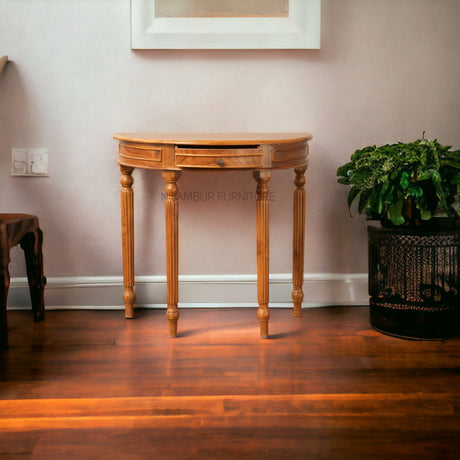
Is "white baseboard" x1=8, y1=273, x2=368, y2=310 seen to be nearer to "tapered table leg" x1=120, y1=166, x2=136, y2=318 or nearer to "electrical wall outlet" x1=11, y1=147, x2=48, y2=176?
"tapered table leg" x1=120, y1=166, x2=136, y2=318

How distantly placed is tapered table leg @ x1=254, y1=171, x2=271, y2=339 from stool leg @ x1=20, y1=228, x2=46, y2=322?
0.86 meters

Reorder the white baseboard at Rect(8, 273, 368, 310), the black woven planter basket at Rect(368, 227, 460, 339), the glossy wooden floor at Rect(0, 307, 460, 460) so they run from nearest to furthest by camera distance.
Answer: the glossy wooden floor at Rect(0, 307, 460, 460)
the black woven planter basket at Rect(368, 227, 460, 339)
the white baseboard at Rect(8, 273, 368, 310)

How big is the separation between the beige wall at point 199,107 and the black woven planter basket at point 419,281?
0.41 metres

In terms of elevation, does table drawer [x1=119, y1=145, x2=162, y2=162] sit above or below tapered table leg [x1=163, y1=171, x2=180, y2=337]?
above

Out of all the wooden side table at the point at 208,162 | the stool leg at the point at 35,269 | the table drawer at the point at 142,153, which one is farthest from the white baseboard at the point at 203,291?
the table drawer at the point at 142,153

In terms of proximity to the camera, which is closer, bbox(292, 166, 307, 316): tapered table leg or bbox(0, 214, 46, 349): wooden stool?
bbox(0, 214, 46, 349): wooden stool

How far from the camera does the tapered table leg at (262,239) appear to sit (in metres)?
2.14

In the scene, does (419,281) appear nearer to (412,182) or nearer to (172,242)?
(412,182)

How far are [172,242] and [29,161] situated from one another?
78 centimetres

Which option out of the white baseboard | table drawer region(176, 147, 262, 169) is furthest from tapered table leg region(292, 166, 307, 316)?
table drawer region(176, 147, 262, 169)

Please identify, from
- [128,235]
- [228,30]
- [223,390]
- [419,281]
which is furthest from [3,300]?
[419,281]

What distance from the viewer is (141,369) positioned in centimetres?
196

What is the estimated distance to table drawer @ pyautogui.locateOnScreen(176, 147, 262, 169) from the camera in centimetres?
205

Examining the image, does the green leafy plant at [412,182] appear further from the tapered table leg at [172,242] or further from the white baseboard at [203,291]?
the tapered table leg at [172,242]
